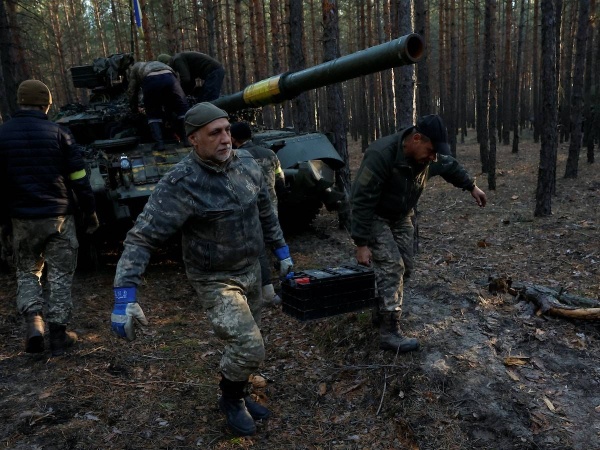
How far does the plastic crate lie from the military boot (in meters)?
0.22

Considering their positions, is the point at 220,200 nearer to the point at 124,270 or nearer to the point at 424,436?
the point at 124,270

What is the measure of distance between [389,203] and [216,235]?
157cm

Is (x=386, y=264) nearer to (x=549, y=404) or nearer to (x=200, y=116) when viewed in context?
(x=549, y=404)

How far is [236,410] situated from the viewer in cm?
351

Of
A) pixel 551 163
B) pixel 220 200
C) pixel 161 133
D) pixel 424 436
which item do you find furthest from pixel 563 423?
pixel 551 163

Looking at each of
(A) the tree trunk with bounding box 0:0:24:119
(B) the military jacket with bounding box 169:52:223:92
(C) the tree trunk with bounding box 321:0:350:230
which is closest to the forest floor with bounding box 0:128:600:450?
(C) the tree trunk with bounding box 321:0:350:230

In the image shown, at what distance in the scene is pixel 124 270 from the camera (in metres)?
3.00

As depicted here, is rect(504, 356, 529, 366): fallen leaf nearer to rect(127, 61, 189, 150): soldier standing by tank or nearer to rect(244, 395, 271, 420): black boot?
rect(244, 395, 271, 420): black boot

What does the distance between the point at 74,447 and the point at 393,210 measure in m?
2.88

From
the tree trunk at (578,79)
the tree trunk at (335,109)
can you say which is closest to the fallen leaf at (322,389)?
the tree trunk at (335,109)

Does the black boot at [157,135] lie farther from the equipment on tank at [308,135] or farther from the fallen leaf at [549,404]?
the fallen leaf at [549,404]

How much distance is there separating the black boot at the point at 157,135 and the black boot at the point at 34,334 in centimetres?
341

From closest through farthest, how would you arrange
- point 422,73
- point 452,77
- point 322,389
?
point 322,389
point 422,73
point 452,77

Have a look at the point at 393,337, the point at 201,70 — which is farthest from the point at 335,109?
the point at 393,337
